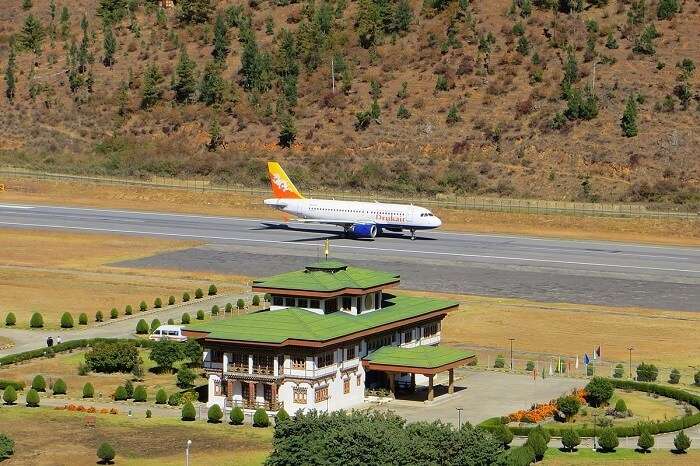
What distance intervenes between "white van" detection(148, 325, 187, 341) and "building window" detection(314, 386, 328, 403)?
80.0ft

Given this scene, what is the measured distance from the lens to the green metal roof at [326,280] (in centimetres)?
9956

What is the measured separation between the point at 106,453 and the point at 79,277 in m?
70.8

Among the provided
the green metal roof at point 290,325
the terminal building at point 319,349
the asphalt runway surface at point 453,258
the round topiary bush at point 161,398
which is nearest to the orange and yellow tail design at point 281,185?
the asphalt runway surface at point 453,258

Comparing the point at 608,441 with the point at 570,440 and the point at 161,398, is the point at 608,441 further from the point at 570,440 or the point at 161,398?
the point at 161,398


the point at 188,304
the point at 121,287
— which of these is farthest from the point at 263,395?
the point at 121,287

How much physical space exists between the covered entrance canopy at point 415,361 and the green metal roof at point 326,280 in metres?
4.67

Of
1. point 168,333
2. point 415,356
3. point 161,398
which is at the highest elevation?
point 415,356

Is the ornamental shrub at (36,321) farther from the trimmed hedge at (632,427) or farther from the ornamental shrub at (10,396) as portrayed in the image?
the trimmed hedge at (632,427)

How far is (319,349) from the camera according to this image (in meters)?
93.6

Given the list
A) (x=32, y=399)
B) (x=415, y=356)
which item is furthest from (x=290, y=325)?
(x=32, y=399)

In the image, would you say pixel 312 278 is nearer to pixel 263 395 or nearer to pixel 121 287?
pixel 263 395

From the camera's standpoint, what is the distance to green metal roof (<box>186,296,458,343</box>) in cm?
9400

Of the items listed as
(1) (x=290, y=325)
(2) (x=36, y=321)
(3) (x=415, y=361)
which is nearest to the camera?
(1) (x=290, y=325)

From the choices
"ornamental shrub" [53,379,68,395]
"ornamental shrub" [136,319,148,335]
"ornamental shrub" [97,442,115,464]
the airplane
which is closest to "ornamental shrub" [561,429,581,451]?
"ornamental shrub" [97,442,115,464]
